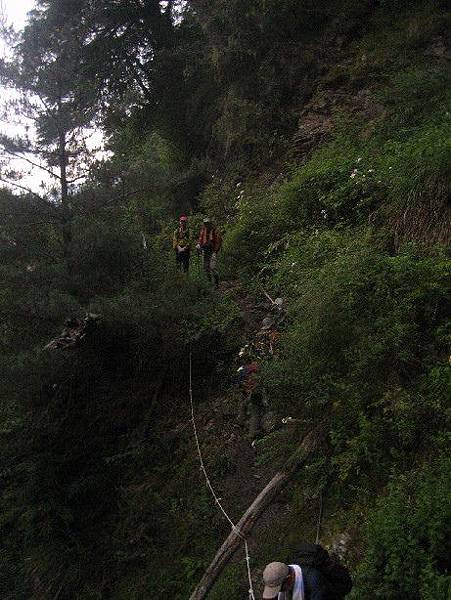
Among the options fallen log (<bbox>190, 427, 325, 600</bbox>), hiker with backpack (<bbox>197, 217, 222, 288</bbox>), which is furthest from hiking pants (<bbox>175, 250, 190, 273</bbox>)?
fallen log (<bbox>190, 427, 325, 600</bbox>)

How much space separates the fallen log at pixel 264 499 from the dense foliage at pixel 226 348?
157 mm

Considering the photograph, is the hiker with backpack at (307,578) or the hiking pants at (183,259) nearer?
the hiker with backpack at (307,578)

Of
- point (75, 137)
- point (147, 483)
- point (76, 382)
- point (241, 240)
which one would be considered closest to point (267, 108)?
point (241, 240)

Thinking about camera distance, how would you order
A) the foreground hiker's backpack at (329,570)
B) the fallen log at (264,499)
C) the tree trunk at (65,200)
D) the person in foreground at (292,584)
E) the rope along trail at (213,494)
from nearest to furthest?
the person in foreground at (292,584)
the foreground hiker's backpack at (329,570)
the rope along trail at (213,494)
the fallen log at (264,499)
the tree trunk at (65,200)

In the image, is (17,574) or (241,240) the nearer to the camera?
(17,574)

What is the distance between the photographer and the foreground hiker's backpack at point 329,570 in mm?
3688

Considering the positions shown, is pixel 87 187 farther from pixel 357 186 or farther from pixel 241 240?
pixel 357 186

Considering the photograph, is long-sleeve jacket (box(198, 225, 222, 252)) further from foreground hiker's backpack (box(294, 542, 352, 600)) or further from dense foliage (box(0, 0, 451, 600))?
foreground hiker's backpack (box(294, 542, 352, 600))

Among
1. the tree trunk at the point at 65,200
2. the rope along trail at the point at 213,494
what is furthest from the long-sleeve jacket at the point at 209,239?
the tree trunk at the point at 65,200

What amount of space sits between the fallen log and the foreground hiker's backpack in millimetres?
2148

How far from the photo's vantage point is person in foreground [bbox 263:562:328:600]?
11.6 feet

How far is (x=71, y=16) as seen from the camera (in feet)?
49.8

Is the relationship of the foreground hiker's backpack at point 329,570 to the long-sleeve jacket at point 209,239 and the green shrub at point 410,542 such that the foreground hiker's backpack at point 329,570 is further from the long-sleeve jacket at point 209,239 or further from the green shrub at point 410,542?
the long-sleeve jacket at point 209,239

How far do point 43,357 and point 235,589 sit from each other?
4009 millimetres
